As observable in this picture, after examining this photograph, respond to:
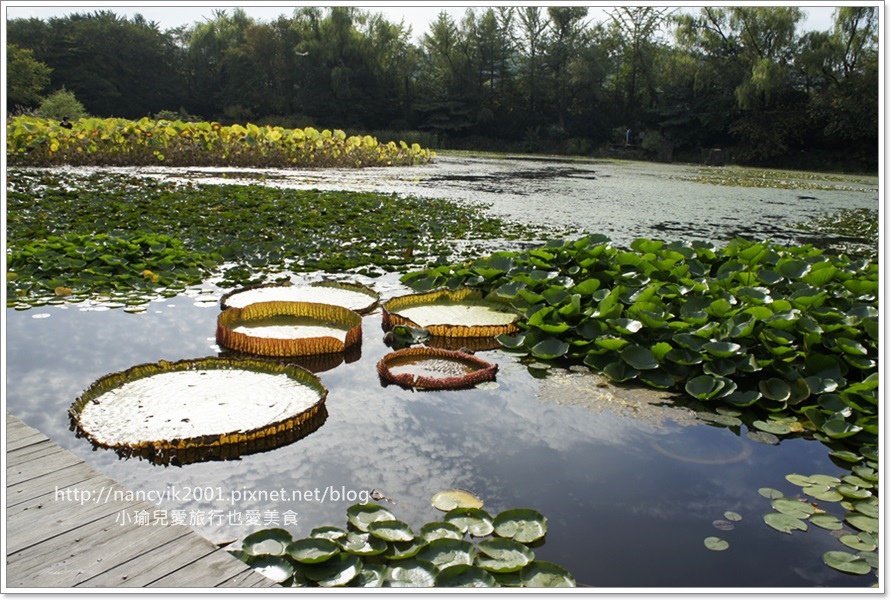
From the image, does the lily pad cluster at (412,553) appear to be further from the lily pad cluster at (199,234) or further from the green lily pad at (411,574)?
the lily pad cluster at (199,234)

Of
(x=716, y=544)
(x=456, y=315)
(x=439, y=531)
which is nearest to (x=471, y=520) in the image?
(x=439, y=531)

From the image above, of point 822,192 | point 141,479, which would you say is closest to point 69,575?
point 141,479

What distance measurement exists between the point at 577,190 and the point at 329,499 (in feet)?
28.7

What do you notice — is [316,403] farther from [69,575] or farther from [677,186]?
[677,186]

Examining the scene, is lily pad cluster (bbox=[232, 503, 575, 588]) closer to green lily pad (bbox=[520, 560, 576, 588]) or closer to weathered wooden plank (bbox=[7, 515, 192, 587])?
green lily pad (bbox=[520, 560, 576, 588])

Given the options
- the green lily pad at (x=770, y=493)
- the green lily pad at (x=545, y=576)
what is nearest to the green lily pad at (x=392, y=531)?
the green lily pad at (x=545, y=576)

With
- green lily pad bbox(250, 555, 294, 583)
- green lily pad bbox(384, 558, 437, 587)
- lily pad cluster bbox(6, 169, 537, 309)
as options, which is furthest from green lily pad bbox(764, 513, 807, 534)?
lily pad cluster bbox(6, 169, 537, 309)

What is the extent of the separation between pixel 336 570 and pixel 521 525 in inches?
16.1

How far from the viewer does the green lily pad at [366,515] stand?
145 centimetres

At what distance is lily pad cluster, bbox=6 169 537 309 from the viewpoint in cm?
353

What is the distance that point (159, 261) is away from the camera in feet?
12.2

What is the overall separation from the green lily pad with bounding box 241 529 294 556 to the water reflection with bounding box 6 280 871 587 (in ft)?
0.22

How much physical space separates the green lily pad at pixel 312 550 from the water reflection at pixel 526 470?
12cm

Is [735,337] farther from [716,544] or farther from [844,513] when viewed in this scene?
[716,544]
